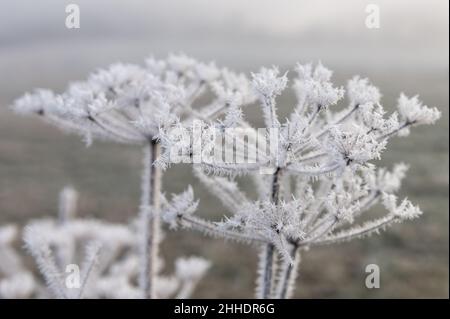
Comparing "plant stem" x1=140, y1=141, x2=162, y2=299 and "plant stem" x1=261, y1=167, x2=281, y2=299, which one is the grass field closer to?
"plant stem" x1=140, y1=141, x2=162, y2=299

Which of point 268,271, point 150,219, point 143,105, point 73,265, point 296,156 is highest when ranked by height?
point 143,105

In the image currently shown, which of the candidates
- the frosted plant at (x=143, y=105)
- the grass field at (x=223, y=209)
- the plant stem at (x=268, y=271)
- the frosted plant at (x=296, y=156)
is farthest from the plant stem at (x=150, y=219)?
the grass field at (x=223, y=209)

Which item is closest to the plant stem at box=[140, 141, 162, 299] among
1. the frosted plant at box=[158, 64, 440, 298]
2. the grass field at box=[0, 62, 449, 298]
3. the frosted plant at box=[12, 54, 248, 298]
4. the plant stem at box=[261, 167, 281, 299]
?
the frosted plant at box=[12, 54, 248, 298]

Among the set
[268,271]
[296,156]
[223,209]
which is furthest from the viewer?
[223,209]

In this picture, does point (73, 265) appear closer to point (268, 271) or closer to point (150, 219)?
point (150, 219)

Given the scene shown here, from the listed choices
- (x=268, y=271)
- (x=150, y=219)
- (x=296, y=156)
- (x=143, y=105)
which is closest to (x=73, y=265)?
(x=150, y=219)

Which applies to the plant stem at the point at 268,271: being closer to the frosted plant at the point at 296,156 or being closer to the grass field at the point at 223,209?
the frosted plant at the point at 296,156
